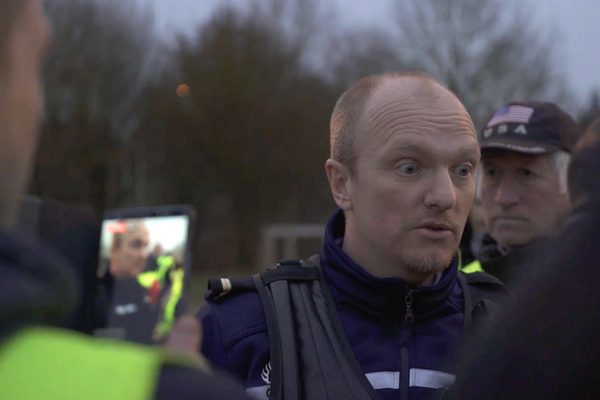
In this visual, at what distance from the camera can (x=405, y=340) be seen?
2.43 m

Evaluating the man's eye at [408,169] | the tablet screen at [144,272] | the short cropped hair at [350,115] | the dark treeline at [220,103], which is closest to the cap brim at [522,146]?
the short cropped hair at [350,115]

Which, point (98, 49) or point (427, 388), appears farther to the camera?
point (98, 49)

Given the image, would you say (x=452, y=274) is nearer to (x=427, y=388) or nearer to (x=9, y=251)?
(x=427, y=388)

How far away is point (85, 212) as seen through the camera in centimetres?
362

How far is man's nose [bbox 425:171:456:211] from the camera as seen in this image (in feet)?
8.29

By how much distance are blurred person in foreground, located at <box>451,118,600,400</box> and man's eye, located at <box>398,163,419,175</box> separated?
1398mm

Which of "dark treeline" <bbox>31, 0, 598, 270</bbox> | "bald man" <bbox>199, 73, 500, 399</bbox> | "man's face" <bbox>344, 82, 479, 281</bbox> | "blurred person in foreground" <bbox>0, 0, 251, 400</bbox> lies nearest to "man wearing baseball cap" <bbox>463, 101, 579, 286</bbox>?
"bald man" <bbox>199, 73, 500, 399</bbox>

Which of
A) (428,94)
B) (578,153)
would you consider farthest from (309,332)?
(578,153)

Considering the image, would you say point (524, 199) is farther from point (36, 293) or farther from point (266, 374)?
point (36, 293)

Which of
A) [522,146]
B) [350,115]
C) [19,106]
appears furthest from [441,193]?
[19,106]

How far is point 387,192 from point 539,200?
3.70 ft

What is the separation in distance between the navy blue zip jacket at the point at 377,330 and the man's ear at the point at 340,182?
0.17 m

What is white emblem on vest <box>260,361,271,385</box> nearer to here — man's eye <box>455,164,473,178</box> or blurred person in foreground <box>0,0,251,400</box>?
man's eye <box>455,164,473,178</box>

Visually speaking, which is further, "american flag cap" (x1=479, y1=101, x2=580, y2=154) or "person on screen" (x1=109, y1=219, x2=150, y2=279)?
"person on screen" (x1=109, y1=219, x2=150, y2=279)
